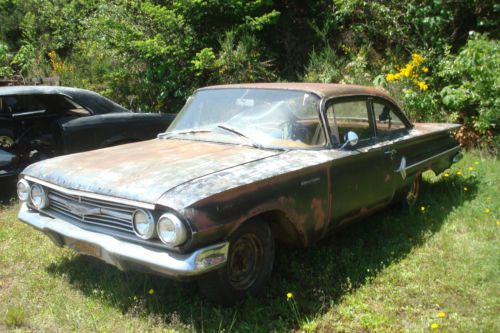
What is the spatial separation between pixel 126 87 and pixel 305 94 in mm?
7492

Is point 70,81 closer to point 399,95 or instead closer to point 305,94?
point 399,95

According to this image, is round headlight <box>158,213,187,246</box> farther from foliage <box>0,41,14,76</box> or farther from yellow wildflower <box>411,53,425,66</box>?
foliage <box>0,41,14,76</box>

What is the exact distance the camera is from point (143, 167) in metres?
3.42

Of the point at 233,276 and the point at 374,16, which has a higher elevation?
the point at 374,16

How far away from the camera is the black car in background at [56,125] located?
5.88 m

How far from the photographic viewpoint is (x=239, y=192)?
308 cm

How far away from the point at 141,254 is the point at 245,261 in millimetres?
757

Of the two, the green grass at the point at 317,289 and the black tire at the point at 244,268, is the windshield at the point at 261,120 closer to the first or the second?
the black tire at the point at 244,268

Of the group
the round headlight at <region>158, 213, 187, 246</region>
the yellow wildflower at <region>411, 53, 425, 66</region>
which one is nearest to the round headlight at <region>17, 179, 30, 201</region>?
the round headlight at <region>158, 213, 187, 246</region>

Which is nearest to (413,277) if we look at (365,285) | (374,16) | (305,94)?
(365,285)

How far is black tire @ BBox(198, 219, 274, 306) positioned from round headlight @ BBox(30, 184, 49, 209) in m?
1.37

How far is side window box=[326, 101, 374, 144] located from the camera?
4141 mm

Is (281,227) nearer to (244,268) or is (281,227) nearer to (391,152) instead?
(244,268)

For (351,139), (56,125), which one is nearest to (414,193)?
(351,139)
